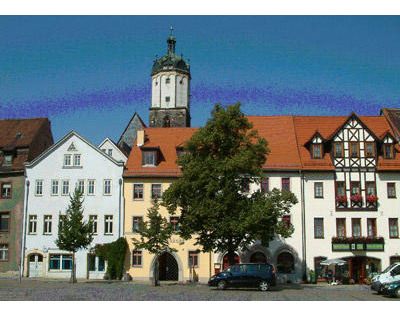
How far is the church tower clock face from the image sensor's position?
6431 cm

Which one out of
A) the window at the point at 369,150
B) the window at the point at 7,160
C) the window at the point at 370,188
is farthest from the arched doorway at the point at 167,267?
the window at the point at 369,150

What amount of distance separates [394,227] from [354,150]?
22.6ft

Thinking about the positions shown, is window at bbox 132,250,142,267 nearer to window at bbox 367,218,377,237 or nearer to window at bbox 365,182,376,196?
window at bbox 367,218,377,237

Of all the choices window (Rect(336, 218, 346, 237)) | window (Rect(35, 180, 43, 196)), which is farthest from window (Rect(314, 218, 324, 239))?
window (Rect(35, 180, 43, 196))

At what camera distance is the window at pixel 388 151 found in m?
40.3

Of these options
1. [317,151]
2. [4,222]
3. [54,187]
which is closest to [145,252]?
[54,187]

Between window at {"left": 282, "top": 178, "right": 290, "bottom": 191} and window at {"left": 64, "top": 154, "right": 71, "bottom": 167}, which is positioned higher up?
window at {"left": 64, "top": 154, "right": 71, "bottom": 167}

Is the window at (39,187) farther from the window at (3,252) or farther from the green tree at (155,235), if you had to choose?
the green tree at (155,235)

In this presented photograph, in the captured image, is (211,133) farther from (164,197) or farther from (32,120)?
(32,120)

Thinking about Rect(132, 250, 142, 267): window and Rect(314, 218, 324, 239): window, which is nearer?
Rect(314, 218, 324, 239): window

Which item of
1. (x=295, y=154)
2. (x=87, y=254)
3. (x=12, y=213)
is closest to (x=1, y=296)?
(x=87, y=254)

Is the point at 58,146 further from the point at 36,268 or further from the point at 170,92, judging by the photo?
the point at 170,92

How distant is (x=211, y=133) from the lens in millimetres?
30609

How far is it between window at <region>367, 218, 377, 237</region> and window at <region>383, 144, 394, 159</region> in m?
5.49
